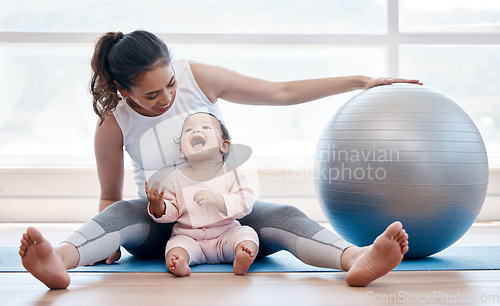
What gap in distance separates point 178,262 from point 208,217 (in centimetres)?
19

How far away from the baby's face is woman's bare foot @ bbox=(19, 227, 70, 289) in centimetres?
53

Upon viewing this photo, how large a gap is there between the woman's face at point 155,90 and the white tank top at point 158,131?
1.9 inches

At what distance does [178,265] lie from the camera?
4.73 ft

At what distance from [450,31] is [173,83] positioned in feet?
6.41

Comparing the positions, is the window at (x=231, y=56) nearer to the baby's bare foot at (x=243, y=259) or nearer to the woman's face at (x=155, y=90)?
the woman's face at (x=155, y=90)

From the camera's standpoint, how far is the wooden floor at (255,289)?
1.22 meters

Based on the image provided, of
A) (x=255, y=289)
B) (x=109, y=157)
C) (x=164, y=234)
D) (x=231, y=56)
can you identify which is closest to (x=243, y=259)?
(x=255, y=289)

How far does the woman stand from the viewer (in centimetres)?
130

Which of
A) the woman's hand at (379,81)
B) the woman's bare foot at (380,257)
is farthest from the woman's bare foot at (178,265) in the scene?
the woman's hand at (379,81)

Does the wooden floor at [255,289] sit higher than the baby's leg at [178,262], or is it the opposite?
the baby's leg at [178,262]

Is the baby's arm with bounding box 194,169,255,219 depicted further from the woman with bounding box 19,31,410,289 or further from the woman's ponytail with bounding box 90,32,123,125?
the woman's ponytail with bounding box 90,32,123,125

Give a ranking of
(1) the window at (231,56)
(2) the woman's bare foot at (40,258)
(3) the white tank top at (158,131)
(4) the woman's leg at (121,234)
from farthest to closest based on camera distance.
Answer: (1) the window at (231,56) < (3) the white tank top at (158,131) < (4) the woman's leg at (121,234) < (2) the woman's bare foot at (40,258)

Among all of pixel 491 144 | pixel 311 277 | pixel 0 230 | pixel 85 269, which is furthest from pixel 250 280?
pixel 491 144

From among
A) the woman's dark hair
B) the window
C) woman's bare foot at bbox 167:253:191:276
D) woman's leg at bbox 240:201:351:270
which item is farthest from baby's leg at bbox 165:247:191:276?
the window
